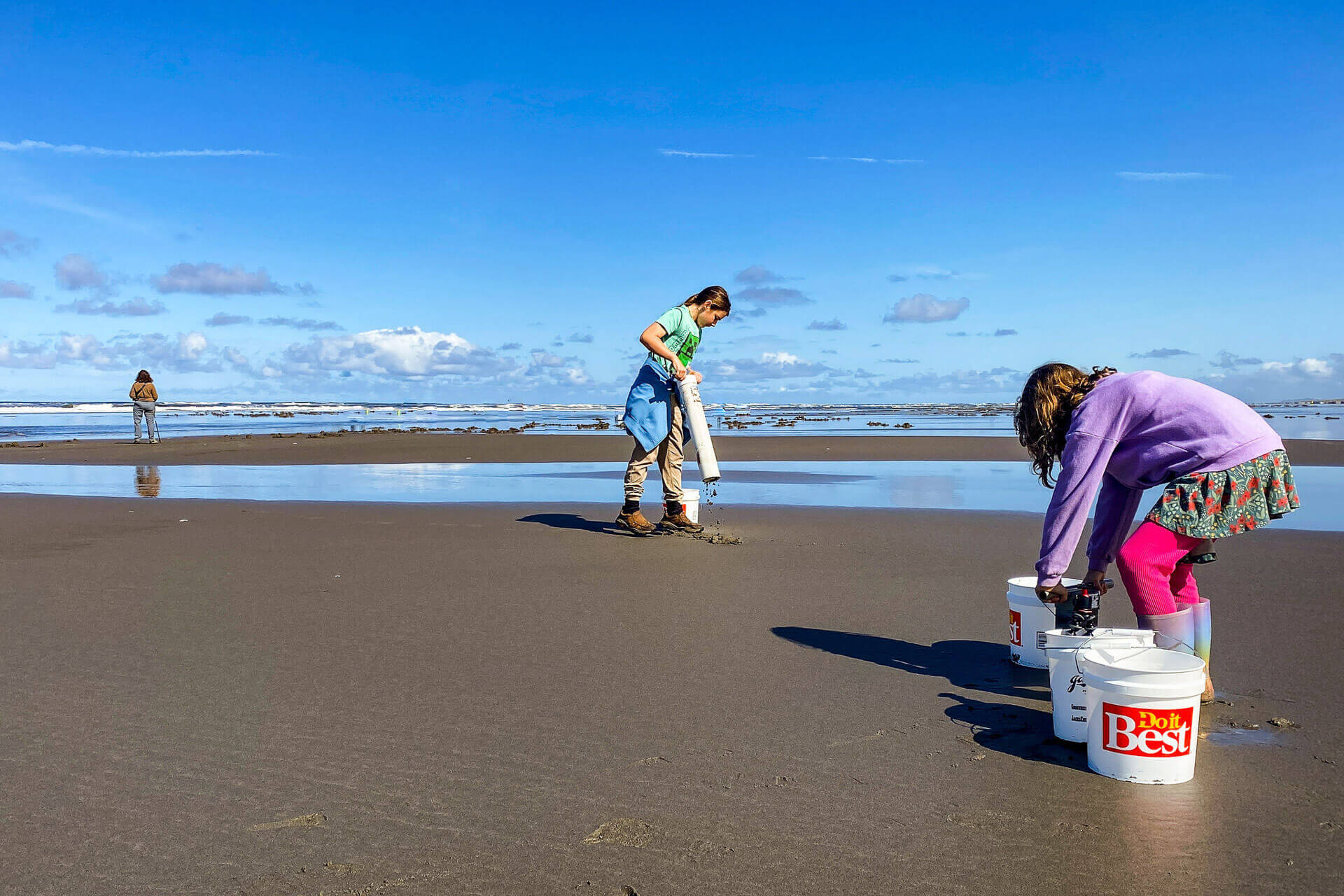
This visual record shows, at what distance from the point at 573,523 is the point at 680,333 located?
8.75 feet

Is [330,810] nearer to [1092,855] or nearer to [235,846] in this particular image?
[235,846]

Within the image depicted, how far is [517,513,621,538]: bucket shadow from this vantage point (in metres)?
9.93

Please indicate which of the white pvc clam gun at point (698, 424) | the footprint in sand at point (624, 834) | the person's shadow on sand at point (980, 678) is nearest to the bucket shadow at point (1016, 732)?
the person's shadow on sand at point (980, 678)

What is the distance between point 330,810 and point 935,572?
5.38 metres

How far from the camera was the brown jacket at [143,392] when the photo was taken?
25.6 metres

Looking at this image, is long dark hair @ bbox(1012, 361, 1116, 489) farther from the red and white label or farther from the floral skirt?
the red and white label

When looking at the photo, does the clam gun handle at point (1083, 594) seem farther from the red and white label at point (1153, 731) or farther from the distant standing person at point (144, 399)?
the distant standing person at point (144, 399)

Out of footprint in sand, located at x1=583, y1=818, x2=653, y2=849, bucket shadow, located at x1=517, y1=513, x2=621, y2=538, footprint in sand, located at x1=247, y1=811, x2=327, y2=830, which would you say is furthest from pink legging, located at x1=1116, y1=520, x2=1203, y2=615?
bucket shadow, located at x1=517, y1=513, x2=621, y2=538

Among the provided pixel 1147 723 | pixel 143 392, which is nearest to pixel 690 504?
pixel 1147 723

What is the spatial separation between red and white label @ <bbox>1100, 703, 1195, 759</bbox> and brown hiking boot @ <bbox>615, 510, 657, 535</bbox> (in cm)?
646

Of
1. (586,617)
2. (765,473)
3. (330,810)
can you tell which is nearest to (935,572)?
(586,617)

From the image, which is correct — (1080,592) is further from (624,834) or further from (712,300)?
(712,300)

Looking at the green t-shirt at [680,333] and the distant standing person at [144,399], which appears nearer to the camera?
the green t-shirt at [680,333]

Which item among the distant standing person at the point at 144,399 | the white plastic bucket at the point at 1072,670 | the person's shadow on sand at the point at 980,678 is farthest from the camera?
the distant standing person at the point at 144,399
